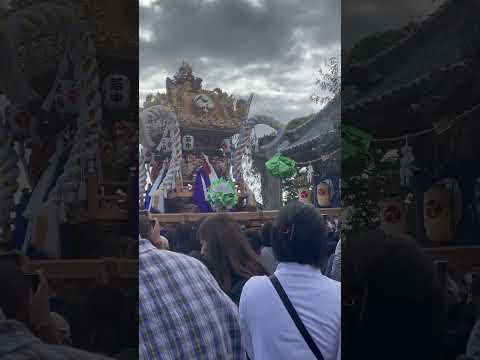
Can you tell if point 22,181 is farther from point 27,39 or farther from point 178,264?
point 178,264

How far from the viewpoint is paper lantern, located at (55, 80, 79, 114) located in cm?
151

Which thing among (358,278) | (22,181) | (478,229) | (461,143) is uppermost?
(461,143)

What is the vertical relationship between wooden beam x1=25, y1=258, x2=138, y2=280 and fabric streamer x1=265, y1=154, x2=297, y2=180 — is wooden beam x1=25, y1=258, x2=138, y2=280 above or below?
below

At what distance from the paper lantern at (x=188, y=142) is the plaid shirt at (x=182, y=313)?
8.42 ft

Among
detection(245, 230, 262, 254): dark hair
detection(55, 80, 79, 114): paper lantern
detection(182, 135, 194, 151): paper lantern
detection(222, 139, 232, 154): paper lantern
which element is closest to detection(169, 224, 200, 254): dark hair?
detection(245, 230, 262, 254): dark hair

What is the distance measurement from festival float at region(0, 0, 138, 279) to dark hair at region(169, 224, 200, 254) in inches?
62.3

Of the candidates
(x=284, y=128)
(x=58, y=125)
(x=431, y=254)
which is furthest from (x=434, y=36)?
(x=284, y=128)

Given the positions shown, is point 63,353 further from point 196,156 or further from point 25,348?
point 196,156

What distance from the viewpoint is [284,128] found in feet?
13.1

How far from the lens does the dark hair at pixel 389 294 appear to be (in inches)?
62.3

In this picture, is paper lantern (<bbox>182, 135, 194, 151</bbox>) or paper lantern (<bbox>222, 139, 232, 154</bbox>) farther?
→ paper lantern (<bbox>222, 139, 232, 154</bbox>)

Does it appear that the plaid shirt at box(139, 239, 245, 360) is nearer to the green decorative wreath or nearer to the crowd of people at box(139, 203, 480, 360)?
the crowd of people at box(139, 203, 480, 360)

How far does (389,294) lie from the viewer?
1600 millimetres

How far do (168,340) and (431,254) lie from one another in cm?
95
